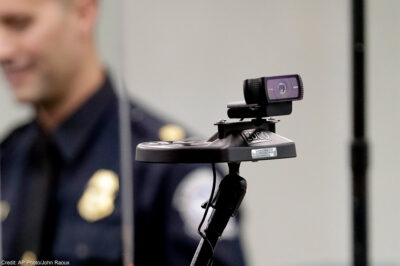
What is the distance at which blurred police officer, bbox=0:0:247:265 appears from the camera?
1.76 m

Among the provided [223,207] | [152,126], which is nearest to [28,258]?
[152,126]

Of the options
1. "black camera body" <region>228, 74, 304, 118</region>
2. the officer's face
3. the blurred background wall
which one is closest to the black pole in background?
the blurred background wall

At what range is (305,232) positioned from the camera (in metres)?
2.35

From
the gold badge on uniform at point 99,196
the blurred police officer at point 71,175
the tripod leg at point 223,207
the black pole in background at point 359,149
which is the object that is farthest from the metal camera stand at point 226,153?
the gold badge on uniform at point 99,196

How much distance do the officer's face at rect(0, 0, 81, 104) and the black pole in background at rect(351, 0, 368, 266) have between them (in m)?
0.52

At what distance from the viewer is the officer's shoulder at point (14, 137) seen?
181 centimetres

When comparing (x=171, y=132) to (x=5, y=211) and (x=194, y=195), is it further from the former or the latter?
(x=5, y=211)

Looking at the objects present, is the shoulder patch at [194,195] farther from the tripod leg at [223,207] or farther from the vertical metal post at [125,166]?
the tripod leg at [223,207]

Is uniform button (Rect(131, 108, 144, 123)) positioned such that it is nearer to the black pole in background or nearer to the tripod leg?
the black pole in background

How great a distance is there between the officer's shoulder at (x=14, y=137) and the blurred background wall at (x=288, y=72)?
17 mm

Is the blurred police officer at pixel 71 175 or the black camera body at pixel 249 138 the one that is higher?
the black camera body at pixel 249 138

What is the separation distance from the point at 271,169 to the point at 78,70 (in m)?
0.51

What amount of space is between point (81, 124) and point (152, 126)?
146 mm

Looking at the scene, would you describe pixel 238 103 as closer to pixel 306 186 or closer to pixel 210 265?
pixel 210 265
